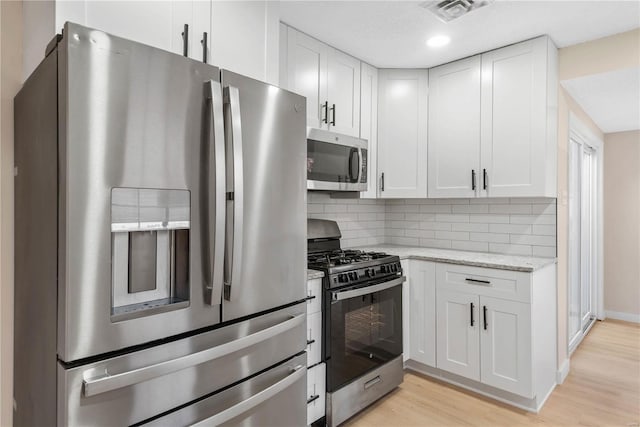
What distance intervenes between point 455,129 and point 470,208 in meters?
0.71

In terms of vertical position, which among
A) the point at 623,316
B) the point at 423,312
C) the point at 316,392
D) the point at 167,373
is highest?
the point at 167,373

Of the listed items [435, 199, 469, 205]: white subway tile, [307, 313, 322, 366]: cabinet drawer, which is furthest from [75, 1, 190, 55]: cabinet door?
[435, 199, 469, 205]: white subway tile

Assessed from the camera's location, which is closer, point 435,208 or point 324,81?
point 324,81

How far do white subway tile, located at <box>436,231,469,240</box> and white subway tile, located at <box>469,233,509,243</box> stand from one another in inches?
2.0

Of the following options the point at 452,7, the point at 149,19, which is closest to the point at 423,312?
the point at 452,7

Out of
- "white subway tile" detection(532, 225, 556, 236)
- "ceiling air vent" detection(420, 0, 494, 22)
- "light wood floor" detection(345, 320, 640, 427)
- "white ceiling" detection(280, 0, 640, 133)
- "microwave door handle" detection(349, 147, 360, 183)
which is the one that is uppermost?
"white ceiling" detection(280, 0, 640, 133)

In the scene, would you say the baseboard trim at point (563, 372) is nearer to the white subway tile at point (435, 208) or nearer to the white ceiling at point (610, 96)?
the white subway tile at point (435, 208)

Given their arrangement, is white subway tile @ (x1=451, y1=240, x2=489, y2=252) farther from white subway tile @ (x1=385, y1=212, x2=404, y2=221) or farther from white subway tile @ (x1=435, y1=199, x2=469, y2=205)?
white subway tile @ (x1=385, y1=212, x2=404, y2=221)

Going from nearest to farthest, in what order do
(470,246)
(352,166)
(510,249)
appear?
(352,166), (510,249), (470,246)

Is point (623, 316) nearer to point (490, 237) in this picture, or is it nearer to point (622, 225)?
point (622, 225)

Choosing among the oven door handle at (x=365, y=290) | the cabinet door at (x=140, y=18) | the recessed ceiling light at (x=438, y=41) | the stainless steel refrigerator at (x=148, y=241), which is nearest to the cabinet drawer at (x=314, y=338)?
the oven door handle at (x=365, y=290)

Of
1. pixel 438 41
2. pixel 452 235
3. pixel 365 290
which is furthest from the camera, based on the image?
pixel 452 235

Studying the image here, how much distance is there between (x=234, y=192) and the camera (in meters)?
1.26

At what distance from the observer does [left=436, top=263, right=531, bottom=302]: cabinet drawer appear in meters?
2.41
